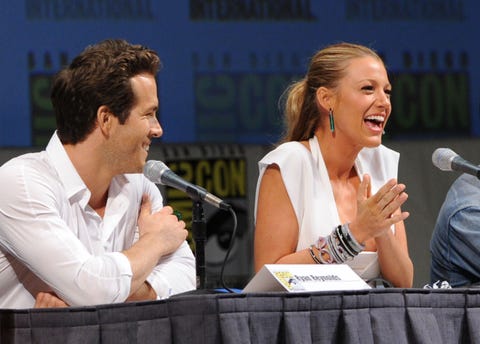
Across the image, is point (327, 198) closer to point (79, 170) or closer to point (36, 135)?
point (79, 170)

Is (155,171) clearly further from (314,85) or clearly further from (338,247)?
(314,85)

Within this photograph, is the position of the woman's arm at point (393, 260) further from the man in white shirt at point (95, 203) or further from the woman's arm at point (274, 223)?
the man in white shirt at point (95, 203)

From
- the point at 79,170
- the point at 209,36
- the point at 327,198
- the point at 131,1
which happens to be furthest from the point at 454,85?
the point at 79,170

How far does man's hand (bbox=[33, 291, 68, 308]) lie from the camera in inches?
104

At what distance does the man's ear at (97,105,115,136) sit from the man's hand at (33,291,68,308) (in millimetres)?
483

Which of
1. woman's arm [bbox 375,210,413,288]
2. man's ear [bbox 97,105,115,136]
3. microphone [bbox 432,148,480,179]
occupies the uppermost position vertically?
man's ear [bbox 97,105,115,136]

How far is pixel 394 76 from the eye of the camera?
5277 mm

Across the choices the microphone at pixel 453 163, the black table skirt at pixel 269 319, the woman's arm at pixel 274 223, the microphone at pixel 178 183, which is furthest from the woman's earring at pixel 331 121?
the black table skirt at pixel 269 319

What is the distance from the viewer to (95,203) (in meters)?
2.97

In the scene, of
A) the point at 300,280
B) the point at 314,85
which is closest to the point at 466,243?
the point at 314,85

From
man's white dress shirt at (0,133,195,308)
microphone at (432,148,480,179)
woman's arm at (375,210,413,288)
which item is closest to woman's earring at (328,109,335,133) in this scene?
woman's arm at (375,210,413,288)

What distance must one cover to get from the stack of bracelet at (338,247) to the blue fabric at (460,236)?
0.44 m

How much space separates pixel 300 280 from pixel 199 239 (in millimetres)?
274

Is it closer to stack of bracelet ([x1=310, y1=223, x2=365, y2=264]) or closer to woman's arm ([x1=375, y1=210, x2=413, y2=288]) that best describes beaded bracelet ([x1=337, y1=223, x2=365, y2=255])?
Result: stack of bracelet ([x1=310, y1=223, x2=365, y2=264])
